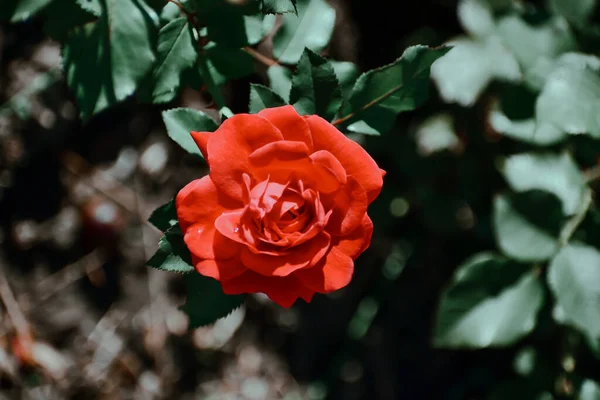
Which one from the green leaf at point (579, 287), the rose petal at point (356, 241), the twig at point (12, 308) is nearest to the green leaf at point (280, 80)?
the rose petal at point (356, 241)

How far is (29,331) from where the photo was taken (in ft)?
5.82

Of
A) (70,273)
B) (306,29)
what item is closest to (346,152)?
(306,29)

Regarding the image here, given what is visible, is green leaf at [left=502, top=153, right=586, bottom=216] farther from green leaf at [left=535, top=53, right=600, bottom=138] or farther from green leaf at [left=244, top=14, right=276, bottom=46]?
green leaf at [left=244, top=14, right=276, bottom=46]

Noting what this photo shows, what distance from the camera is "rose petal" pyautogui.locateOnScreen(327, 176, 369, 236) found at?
0.73m

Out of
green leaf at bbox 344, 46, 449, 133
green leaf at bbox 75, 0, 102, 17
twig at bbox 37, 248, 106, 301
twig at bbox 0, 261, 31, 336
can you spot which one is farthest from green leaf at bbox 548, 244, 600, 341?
twig at bbox 0, 261, 31, 336

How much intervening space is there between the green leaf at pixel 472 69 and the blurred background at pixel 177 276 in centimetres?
19

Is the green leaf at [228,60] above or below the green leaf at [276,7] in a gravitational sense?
below

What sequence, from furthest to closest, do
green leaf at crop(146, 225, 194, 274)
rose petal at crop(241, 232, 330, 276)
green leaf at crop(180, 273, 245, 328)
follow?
green leaf at crop(180, 273, 245, 328) → green leaf at crop(146, 225, 194, 274) → rose petal at crop(241, 232, 330, 276)

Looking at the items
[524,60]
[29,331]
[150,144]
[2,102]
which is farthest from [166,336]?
[524,60]

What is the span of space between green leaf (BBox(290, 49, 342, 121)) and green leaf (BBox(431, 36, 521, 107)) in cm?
68

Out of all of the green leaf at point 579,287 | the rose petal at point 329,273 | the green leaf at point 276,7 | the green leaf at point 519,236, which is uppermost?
the green leaf at point 276,7

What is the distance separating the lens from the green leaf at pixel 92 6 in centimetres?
92

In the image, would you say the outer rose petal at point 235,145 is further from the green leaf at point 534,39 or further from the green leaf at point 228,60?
the green leaf at point 534,39

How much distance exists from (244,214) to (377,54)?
1.36m
